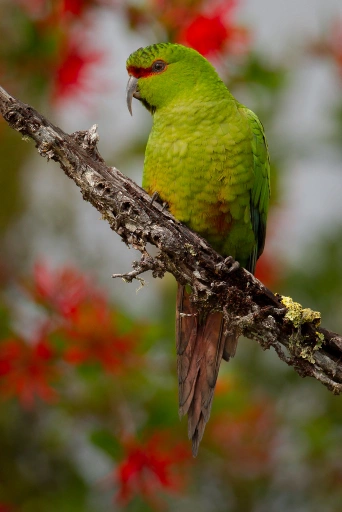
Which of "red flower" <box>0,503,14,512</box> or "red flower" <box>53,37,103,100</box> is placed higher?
"red flower" <box>53,37,103,100</box>

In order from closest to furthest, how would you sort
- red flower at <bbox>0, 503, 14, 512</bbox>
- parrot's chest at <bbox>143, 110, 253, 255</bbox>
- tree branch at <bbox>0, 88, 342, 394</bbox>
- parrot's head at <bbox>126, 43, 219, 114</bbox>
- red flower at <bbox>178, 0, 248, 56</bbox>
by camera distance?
tree branch at <bbox>0, 88, 342, 394</bbox>
parrot's chest at <bbox>143, 110, 253, 255</bbox>
parrot's head at <bbox>126, 43, 219, 114</bbox>
red flower at <bbox>0, 503, 14, 512</bbox>
red flower at <bbox>178, 0, 248, 56</bbox>

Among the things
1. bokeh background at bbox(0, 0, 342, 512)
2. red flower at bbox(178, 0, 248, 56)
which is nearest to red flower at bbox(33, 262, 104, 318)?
bokeh background at bbox(0, 0, 342, 512)

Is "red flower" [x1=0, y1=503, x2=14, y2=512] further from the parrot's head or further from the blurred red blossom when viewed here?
the parrot's head

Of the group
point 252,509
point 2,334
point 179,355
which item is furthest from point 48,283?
point 252,509

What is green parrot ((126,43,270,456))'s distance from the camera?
3.34 metres

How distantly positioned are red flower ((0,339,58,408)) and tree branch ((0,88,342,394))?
1070mm

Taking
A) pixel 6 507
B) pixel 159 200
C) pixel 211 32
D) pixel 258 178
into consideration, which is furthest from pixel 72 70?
pixel 6 507

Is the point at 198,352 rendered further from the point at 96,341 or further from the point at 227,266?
the point at 227,266

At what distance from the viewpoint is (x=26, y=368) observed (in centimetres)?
369

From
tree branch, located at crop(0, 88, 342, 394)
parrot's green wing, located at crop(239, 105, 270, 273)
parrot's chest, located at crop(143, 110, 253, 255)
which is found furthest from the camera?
parrot's green wing, located at crop(239, 105, 270, 273)

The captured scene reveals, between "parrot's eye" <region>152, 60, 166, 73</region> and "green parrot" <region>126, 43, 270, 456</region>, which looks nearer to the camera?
"green parrot" <region>126, 43, 270, 456</region>

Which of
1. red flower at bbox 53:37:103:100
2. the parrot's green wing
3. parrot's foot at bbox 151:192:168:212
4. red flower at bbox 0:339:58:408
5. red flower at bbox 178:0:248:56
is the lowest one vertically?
red flower at bbox 0:339:58:408

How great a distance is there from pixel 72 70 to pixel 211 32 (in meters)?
0.81

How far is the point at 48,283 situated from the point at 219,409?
106cm
